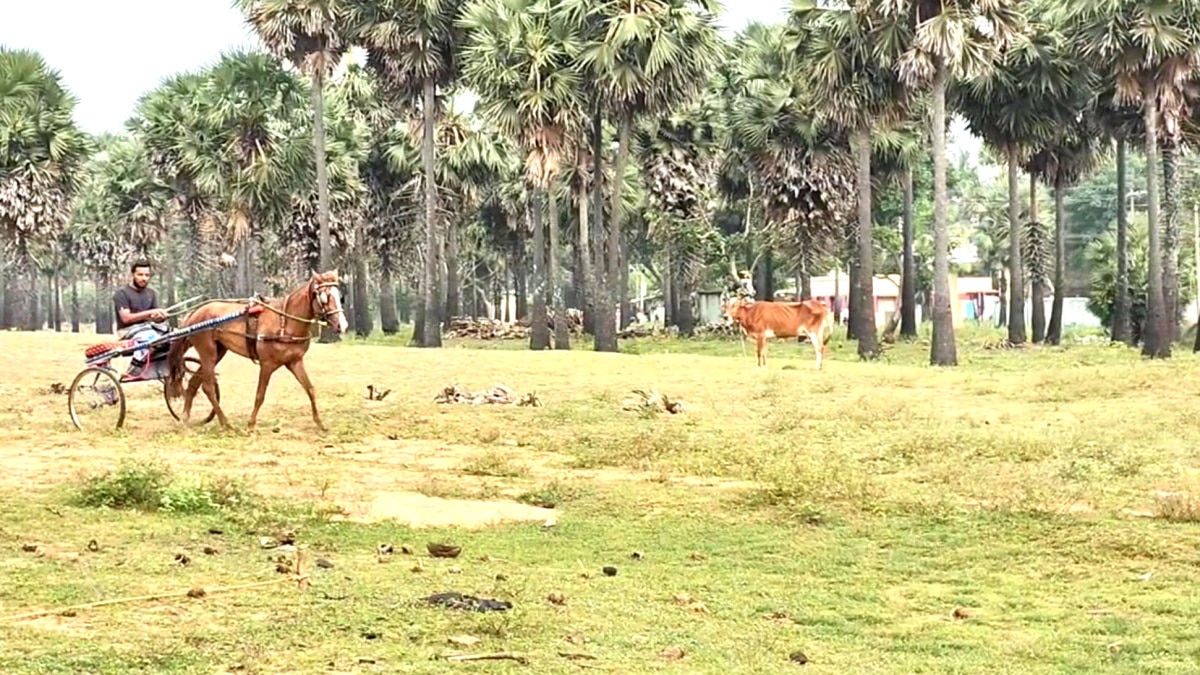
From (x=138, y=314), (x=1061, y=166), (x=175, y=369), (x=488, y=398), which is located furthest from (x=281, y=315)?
(x=1061, y=166)

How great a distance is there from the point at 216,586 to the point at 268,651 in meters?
1.37

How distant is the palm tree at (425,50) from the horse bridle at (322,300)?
1667 cm

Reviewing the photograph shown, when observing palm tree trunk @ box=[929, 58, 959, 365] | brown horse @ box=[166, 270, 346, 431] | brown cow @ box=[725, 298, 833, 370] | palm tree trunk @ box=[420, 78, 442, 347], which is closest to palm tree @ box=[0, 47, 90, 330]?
palm tree trunk @ box=[420, 78, 442, 347]

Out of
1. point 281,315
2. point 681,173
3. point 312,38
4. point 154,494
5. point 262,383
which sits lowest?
point 154,494

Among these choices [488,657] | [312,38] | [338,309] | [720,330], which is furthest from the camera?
[720,330]

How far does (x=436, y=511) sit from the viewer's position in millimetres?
9672

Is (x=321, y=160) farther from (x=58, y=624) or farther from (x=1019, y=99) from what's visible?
→ (x=58, y=624)

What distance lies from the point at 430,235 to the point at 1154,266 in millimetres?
15177

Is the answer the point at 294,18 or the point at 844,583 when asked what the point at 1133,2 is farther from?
the point at 844,583

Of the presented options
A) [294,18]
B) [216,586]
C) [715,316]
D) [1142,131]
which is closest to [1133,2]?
[1142,131]

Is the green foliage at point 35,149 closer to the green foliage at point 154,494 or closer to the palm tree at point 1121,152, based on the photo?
the palm tree at point 1121,152

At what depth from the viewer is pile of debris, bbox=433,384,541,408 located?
17141mm

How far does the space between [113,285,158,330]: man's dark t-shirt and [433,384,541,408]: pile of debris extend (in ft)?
14.3

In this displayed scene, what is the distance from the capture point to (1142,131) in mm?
30391
